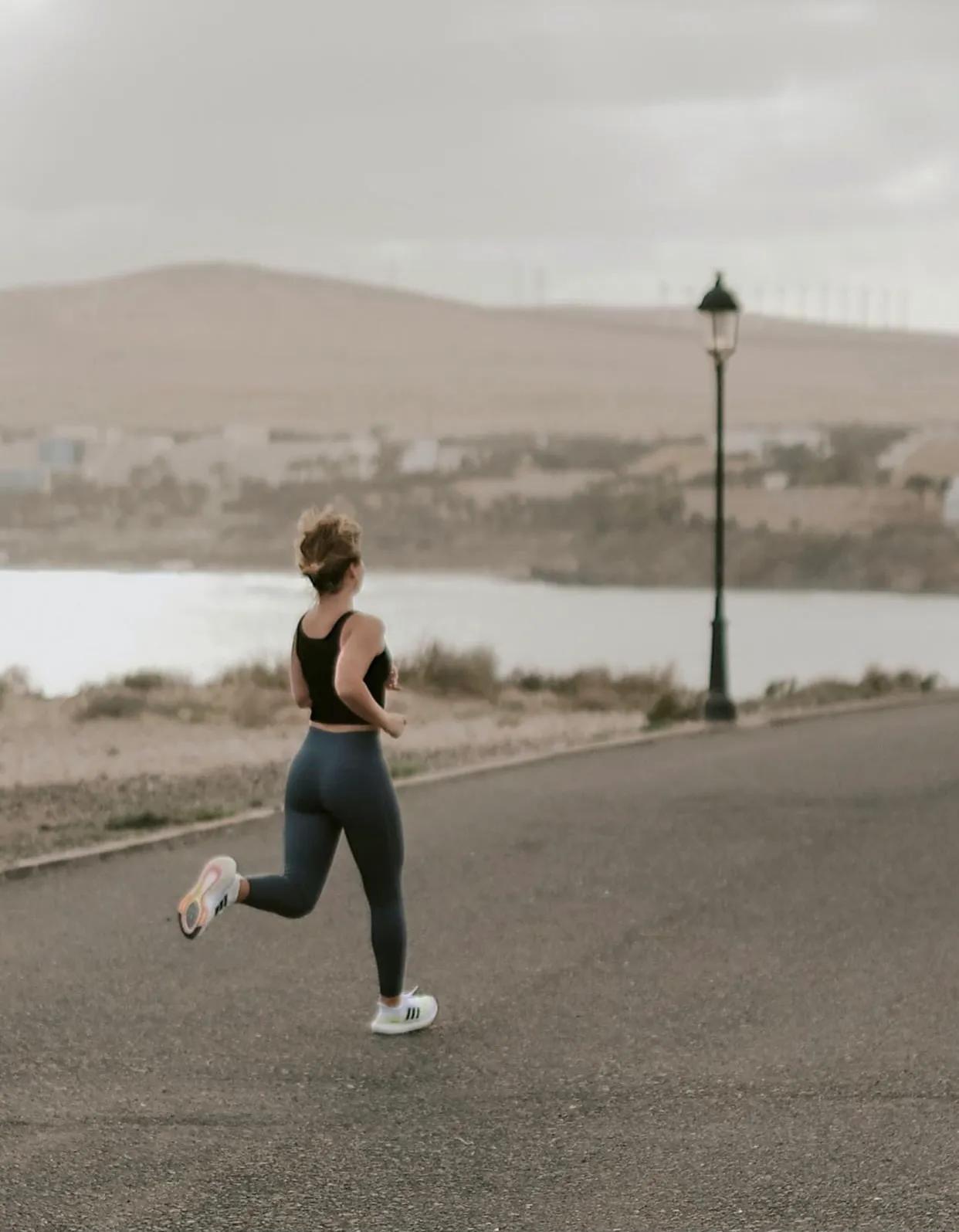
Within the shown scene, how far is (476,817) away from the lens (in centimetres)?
1328

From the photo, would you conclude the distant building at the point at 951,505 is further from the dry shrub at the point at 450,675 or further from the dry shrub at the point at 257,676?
the dry shrub at the point at 450,675

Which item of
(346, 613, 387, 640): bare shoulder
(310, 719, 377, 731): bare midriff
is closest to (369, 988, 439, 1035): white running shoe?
(310, 719, 377, 731): bare midriff

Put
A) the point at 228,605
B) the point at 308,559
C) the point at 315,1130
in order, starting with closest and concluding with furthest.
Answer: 1. the point at 315,1130
2. the point at 308,559
3. the point at 228,605

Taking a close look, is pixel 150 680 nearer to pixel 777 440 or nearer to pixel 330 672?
pixel 330 672

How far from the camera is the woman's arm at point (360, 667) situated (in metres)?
6.59

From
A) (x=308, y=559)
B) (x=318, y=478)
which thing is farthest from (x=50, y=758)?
(x=318, y=478)


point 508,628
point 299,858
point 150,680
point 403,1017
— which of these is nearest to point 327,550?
point 299,858

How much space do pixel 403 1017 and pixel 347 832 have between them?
746 mm

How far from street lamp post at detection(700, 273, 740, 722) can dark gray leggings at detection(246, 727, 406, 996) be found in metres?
14.0

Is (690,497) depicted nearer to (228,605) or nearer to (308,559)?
(228,605)

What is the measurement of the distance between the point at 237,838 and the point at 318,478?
149 meters

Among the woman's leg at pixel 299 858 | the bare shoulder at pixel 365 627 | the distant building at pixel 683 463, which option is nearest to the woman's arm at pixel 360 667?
the bare shoulder at pixel 365 627

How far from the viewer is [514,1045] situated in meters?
7.08

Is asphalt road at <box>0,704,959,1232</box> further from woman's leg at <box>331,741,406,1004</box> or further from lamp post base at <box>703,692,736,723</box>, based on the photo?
lamp post base at <box>703,692,736,723</box>
